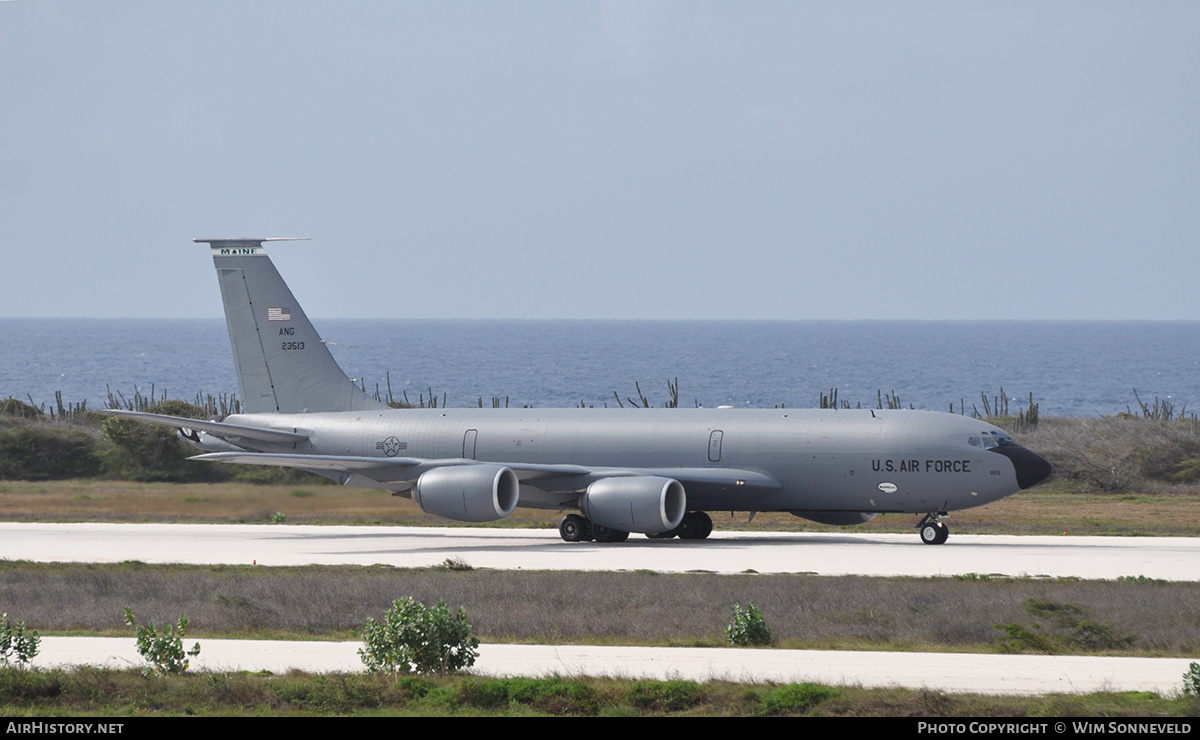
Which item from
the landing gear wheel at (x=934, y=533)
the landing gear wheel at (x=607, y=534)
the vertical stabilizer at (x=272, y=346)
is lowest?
the landing gear wheel at (x=607, y=534)

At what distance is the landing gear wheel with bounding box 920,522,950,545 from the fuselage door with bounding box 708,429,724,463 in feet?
20.4

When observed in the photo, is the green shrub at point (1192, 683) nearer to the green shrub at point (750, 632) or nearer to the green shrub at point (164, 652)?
the green shrub at point (750, 632)

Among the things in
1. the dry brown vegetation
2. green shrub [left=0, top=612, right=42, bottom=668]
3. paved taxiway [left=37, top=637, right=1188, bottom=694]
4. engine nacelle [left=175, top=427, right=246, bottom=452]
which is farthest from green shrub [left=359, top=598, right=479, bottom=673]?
engine nacelle [left=175, top=427, right=246, bottom=452]

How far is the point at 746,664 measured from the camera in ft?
63.0

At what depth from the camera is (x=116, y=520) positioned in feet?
158

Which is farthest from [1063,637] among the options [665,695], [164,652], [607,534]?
[607,534]

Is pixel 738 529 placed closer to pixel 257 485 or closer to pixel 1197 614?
pixel 257 485

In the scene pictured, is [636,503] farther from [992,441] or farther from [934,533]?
[992,441]

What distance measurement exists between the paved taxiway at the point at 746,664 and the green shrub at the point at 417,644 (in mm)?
390

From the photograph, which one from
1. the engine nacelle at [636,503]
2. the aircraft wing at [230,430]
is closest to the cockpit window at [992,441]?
the engine nacelle at [636,503]

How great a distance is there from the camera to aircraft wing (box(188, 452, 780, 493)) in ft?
133

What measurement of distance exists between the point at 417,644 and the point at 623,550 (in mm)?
20061

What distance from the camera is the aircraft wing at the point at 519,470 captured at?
40.5m

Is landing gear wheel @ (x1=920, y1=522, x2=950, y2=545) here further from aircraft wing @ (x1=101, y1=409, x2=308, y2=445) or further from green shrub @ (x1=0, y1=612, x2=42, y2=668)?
green shrub @ (x1=0, y1=612, x2=42, y2=668)
